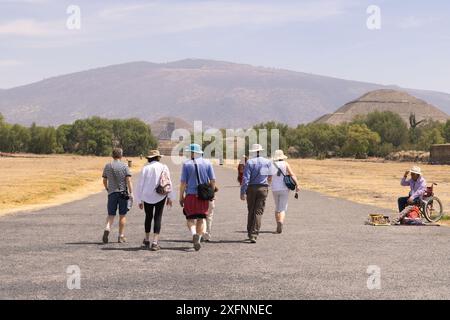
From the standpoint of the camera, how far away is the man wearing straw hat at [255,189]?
15.1m

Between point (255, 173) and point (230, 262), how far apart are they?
3.44 metres

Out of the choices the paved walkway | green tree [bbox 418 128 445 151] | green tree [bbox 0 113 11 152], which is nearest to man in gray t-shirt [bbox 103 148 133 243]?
the paved walkway

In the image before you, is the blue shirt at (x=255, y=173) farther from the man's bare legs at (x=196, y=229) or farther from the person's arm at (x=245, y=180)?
the man's bare legs at (x=196, y=229)

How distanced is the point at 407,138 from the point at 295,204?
155909 millimetres

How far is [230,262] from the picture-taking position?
12188mm

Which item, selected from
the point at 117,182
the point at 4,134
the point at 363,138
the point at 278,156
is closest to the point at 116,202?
the point at 117,182

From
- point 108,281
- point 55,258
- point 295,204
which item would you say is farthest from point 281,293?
point 295,204

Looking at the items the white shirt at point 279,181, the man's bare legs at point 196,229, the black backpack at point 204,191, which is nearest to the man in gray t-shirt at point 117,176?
the man's bare legs at point 196,229

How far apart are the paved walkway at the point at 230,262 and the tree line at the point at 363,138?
137 meters

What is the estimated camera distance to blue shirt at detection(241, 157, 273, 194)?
15172mm

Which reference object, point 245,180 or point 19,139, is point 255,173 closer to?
point 245,180

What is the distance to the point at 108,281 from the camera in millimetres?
10234

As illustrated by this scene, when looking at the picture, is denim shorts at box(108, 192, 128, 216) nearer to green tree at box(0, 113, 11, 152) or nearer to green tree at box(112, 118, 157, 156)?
green tree at box(0, 113, 11, 152)

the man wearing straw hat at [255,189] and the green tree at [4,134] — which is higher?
the green tree at [4,134]
